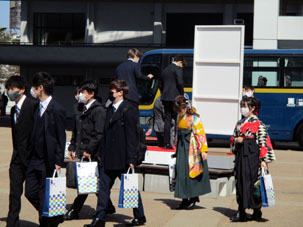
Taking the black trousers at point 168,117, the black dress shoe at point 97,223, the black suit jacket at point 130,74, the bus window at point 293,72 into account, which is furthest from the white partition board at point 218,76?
the bus window at point 293,72

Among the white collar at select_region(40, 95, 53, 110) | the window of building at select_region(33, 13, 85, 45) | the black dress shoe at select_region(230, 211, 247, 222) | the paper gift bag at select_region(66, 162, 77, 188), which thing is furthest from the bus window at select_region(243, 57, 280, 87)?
the window of building at select_region(33, 13, 85, 45)

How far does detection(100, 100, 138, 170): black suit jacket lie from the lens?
275 inches

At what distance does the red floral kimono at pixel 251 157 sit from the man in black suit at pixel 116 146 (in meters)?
1.67

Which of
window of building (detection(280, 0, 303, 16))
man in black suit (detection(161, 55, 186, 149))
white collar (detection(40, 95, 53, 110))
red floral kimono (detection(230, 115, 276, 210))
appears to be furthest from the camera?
window of building (detection(280, 0, 303, 16))

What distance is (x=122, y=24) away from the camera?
38969mm

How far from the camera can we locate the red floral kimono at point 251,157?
25.8 feet

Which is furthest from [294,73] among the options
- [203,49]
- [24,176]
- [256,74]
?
[24,176]

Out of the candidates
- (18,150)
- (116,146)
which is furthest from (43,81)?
(116,146)

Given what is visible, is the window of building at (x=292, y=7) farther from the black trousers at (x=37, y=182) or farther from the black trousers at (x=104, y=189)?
the black trousers at (x=37, y=182)

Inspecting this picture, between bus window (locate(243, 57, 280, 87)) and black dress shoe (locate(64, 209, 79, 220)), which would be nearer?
black dress shoe (locate(64, 209, 79, 220))

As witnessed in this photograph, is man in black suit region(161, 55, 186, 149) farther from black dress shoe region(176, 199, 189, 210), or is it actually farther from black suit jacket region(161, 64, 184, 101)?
black dress shoe region(176, 199, 189, 210)

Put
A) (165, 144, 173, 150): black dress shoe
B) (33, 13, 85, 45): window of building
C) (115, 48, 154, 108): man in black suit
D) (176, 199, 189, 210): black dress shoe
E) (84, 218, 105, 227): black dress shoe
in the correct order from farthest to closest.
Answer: (33, 13, 85, 45): window of building, (165, 144, 173, 150): black dress shoe, (115, 48, 154, 108): man in black suit, (176, 199, 189, 210): black dress shoe, (84, 218, 105, 227): black dress shoe

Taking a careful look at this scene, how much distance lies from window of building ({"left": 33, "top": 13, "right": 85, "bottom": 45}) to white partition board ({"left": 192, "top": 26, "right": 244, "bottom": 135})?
2794 cm

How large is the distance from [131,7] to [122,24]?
127 centimetres
